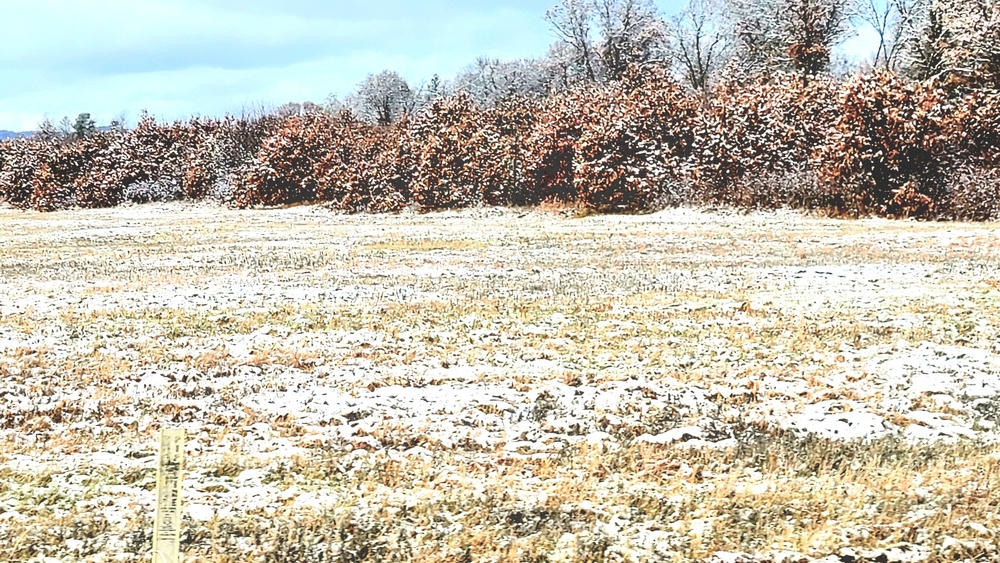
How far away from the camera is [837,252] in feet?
55.0

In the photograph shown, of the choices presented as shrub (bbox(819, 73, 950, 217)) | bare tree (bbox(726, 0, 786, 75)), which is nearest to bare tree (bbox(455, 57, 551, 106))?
bare tree (bbox(726, 0, 786, 75))

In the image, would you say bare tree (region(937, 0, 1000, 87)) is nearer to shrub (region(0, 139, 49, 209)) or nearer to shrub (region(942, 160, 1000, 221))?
shrub (region(942, 160, 1000, 221))

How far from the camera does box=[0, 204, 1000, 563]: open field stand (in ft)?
15.2

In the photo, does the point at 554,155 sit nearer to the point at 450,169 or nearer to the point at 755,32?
the point at 450,169

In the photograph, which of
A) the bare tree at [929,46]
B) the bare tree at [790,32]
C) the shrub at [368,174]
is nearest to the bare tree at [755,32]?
the bare tree at [790,32]

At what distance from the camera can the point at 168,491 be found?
3.28 meters

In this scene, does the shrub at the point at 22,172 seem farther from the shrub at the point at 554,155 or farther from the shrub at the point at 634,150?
the shrub at the point at 634,150

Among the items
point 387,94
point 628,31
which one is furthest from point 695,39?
point 387,94

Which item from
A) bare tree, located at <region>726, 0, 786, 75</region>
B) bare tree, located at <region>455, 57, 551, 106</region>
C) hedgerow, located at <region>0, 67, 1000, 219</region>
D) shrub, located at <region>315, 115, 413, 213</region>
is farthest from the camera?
bare tree, located at <region>455, 57, 551, 106</region>

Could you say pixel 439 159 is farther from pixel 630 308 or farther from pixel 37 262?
pixel 630 308

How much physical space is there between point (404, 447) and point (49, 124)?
306 feet

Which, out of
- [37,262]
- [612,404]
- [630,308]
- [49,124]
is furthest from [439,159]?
[49,124]

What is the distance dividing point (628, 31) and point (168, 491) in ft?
192

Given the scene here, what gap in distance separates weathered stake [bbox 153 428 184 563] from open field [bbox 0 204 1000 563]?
3.62 ft
